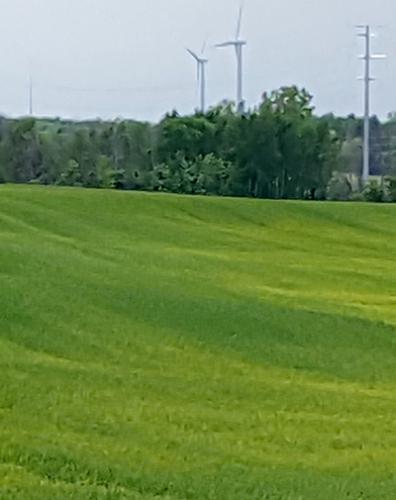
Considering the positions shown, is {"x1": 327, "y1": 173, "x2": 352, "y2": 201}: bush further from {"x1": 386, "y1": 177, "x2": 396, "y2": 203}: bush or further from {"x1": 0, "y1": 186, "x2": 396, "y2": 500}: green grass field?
{"x1": 0, "y1": 186, "x2": 396, "y2": 500}: green grass field

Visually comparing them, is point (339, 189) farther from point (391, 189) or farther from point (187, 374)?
point (187, 374)

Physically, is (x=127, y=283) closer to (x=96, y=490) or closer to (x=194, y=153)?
(x=96, y=490)

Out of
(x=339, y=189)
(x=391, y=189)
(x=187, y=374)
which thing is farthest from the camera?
(x=339, y=189)

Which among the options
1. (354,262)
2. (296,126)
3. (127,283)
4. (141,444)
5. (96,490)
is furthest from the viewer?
(296,126)

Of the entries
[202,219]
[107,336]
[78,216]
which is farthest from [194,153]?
[107,336]

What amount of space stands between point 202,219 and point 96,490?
3609 cm

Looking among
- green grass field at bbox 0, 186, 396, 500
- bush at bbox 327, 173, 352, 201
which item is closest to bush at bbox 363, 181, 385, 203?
bush at bbox 327, 173, 352, 201

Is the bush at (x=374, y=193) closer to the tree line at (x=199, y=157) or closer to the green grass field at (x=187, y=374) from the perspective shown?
the tree line at (x=199, y=157)

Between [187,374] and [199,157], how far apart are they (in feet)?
171

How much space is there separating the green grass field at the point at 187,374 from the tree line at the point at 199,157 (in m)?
32.3

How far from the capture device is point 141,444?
11039mm

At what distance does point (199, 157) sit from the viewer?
6706cm

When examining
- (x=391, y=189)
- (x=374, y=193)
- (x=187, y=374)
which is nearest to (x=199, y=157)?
(x=374, y=193)

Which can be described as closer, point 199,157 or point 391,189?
point 391,189
